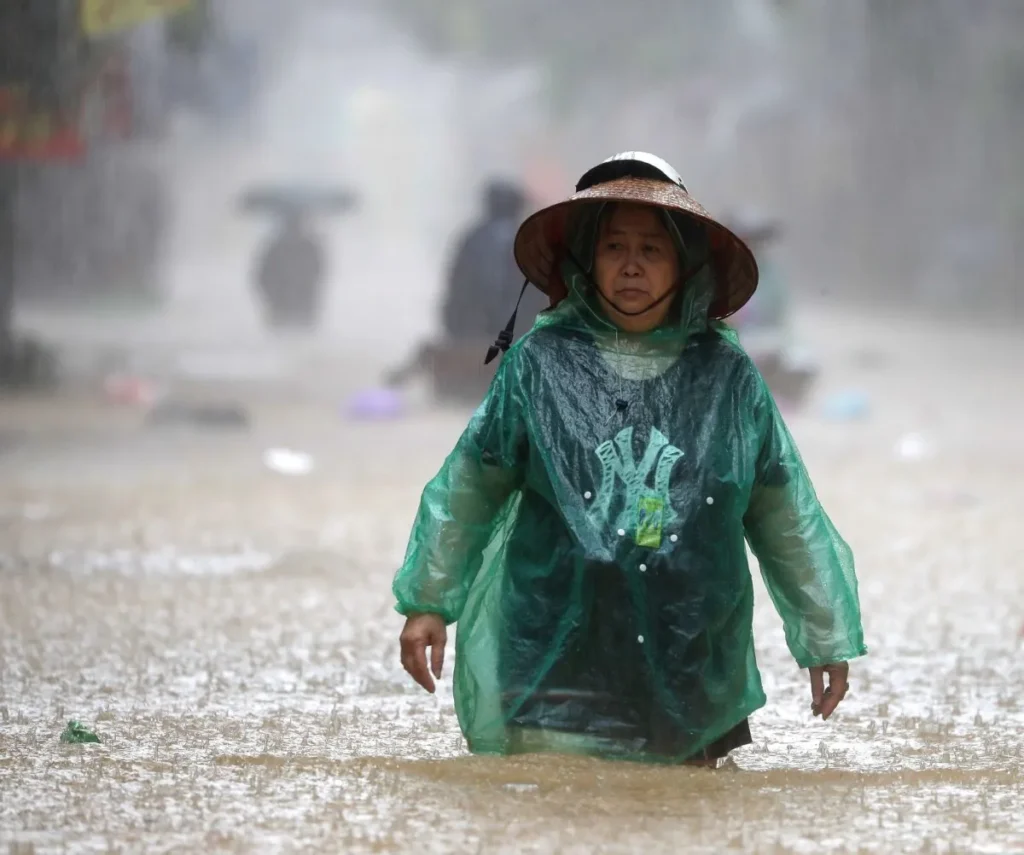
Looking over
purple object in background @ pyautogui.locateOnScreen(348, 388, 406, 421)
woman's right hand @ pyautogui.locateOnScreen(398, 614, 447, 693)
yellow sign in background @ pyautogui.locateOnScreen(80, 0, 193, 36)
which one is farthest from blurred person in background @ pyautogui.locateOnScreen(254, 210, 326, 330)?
woman's right hand @ pyautogui.locateOnScreen(398, 614, 447, 693)

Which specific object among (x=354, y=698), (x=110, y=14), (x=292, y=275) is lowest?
(x=354, y=698)

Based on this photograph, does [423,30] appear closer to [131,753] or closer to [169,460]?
[169,460]

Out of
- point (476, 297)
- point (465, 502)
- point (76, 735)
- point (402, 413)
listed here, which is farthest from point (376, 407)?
point (465, 502)

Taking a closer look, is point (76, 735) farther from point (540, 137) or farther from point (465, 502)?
point (540, 137)

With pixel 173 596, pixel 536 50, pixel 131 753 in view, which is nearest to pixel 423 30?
pixel 536 50

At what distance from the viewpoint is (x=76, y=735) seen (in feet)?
11.6

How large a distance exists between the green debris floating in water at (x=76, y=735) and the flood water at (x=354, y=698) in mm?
45

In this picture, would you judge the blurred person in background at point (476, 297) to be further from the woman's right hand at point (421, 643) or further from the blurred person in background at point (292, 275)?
the blurred person in background at point (292, 275)

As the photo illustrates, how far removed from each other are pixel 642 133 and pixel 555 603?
27.5 metres

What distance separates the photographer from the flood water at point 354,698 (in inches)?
111

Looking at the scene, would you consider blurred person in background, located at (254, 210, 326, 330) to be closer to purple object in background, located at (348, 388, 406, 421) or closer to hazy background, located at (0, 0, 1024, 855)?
hazy background, located at (0, 0, 1024, 855)

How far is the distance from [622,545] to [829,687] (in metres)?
0.46

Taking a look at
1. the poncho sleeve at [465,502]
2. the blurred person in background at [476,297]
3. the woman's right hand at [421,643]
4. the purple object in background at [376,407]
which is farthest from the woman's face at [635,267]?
the purple object in background at [376,407]

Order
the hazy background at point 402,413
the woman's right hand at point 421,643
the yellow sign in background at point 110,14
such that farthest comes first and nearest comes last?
1. the yellow sign in background at point 110,14
2. the woman's right hand at point 421,643
3. the hazy background at point 402,413
